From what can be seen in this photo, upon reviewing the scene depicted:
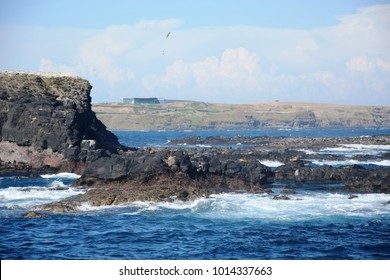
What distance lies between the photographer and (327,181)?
57031mm

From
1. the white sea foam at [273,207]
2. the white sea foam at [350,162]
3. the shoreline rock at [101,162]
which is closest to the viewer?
the white sea foam at [273,207]

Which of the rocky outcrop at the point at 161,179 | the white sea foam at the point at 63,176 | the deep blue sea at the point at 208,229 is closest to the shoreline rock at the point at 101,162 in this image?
the rocky outcrop at the point at 161,179

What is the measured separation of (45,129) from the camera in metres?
69.0

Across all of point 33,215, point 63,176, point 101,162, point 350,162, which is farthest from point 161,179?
point 350,162

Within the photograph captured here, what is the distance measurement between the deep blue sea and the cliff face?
721 inches

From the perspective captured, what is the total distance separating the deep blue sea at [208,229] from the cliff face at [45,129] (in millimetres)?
18323

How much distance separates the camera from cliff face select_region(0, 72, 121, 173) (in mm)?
66812

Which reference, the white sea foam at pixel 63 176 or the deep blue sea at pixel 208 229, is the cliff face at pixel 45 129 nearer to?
the white sea foam at pixel 63 176

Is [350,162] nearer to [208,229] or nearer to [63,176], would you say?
[63,176]

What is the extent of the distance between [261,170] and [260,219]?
16.3m

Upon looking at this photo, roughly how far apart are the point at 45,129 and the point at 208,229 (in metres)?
38.1

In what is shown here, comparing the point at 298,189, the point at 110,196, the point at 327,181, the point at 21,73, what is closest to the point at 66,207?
the point at 110,196

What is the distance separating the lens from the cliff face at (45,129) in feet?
219
